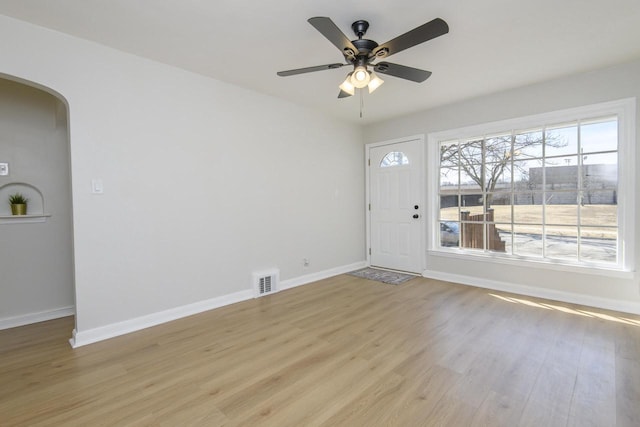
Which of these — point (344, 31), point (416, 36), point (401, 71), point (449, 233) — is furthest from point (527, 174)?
point (344, 31)

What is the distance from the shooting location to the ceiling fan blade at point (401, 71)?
7.42ft

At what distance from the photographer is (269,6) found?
2.04 m

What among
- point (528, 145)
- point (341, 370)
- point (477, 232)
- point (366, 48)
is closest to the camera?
point (341, 370)

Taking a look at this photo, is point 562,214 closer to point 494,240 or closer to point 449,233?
point 494,240

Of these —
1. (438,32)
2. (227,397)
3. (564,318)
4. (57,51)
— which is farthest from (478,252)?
(57,51)

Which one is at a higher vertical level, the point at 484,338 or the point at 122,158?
the point at 122,158

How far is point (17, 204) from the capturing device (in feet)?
9.44

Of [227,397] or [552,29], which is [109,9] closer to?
[227,397]

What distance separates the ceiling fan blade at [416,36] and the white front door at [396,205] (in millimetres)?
2579

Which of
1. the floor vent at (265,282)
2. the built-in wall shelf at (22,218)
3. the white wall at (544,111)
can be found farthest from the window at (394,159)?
the built-in wall shelf at (22,218)

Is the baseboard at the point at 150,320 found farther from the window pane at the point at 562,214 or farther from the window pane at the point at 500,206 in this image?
the window pane at the point at 562,214

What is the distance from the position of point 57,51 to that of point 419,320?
3.94 metres

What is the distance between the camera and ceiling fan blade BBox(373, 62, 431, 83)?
2262mm

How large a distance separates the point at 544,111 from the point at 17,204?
5806 millimetres
